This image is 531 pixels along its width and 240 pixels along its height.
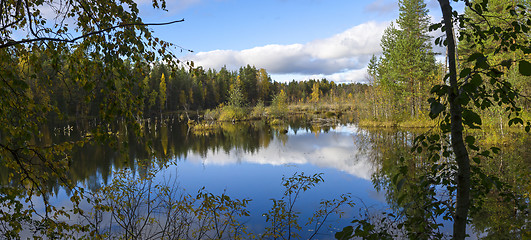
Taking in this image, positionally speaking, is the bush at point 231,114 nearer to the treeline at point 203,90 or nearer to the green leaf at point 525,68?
the treeline at point 203,90

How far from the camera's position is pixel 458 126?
1833mm

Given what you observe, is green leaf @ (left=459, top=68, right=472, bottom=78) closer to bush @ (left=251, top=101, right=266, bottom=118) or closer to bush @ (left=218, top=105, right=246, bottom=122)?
bush @ (left=218, top=105, right=246, bottom=122)

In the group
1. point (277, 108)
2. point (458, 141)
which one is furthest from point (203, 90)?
point (458, 141)

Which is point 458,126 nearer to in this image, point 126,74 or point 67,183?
point 126,74

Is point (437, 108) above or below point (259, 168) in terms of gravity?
above

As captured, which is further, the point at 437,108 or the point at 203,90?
the point at 203,90

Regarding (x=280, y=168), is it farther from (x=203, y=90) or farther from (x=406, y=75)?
(x=203, y=90)

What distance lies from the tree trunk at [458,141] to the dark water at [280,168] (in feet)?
17.6

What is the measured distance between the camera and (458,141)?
6.23ft

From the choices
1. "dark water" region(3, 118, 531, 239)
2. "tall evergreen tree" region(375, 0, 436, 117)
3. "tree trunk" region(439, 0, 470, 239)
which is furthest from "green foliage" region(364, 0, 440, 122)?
"tree trunk" region(439, 0, 470, 239)

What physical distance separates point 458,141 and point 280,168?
612 inches

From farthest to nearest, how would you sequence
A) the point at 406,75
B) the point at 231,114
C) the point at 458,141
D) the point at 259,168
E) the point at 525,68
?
the point at 231,114
the point at 406,75
the point at 259,168
the point at 458,141
the point at 525,68

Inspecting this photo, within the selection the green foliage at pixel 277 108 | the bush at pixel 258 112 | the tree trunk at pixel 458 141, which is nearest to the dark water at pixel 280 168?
the tree trunk at pixel 458 141

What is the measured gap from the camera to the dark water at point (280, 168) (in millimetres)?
10023
